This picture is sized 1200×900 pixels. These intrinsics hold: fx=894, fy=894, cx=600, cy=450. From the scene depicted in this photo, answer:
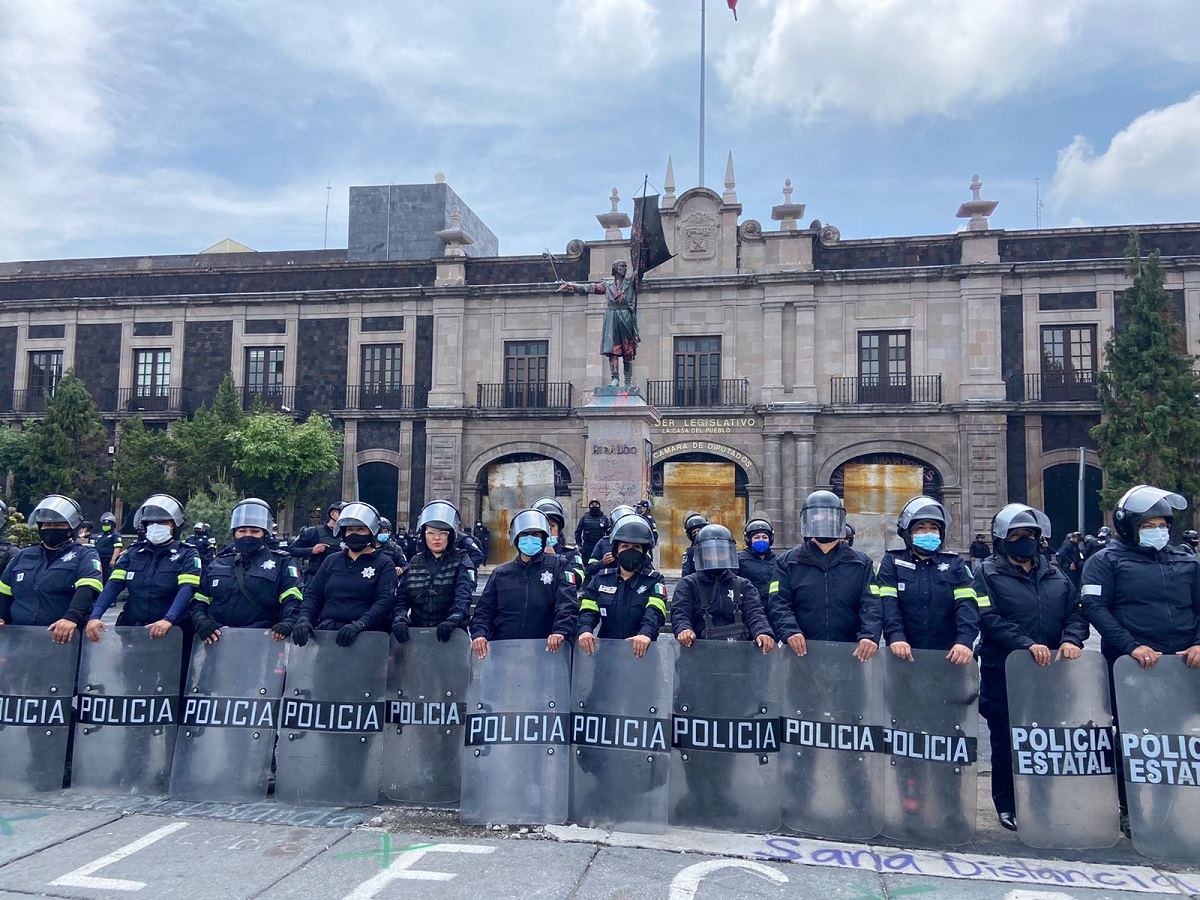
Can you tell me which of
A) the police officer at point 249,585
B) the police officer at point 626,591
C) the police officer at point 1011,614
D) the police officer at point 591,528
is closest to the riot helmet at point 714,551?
the police officer at point 626,591

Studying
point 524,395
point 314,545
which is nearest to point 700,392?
point 524,395

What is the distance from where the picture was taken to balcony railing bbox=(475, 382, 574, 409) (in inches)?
1078

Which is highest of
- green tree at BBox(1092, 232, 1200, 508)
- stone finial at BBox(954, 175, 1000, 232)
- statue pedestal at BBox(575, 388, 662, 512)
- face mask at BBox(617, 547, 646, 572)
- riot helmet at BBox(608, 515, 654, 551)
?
stone finial at BBox(954, 175, 1000, 232)

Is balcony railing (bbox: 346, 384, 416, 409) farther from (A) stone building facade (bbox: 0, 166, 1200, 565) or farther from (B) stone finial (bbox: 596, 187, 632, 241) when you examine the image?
(B) stone finial (bbox: 596, 187, 632, 241)

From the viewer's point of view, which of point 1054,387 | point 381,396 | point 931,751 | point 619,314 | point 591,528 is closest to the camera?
point 931,751

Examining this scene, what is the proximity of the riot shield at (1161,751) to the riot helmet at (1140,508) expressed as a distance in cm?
83

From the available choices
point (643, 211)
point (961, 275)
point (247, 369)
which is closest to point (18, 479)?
point (247, 369)

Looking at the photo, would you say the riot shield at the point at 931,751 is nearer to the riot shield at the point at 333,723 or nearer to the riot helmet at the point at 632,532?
the riot helmet at the point at 632,532

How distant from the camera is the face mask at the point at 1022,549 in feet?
18.3

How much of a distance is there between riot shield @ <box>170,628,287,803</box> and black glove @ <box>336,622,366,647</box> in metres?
0.50

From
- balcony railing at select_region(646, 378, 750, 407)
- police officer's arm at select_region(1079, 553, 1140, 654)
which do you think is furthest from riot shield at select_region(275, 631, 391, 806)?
balcony railing at select_region(646, 378, 750, 407)

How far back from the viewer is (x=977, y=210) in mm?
25312

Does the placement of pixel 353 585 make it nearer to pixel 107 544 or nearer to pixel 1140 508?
pixel 1140 508

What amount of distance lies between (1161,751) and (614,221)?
24232mm
